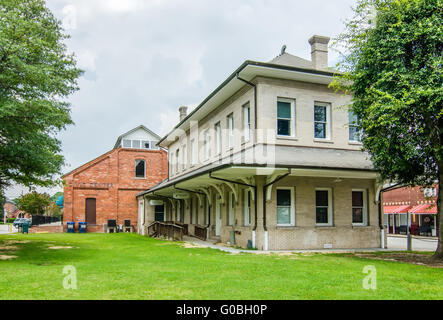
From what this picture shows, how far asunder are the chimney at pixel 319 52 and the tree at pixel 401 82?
17.3 ft

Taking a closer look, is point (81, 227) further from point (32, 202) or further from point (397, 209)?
point (32, 202)

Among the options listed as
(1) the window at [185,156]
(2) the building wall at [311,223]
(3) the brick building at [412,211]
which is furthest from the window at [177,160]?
(3) the brick building at [412,211]

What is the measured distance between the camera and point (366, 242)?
17.2 metres

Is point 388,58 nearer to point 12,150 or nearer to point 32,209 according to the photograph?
point 12,150

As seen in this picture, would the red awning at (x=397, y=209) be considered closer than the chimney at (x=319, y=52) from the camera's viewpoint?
No

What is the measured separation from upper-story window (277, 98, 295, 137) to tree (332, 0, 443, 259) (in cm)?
385

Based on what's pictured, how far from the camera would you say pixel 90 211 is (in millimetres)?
35594

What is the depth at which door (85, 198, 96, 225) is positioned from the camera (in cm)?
3541

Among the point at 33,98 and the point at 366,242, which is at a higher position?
the point at 33,98

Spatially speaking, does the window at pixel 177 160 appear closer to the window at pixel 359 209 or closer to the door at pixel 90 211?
the door at pixel 90 211

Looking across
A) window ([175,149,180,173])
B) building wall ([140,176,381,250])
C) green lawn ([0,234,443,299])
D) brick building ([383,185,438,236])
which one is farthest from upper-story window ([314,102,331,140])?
brick building ([383,185,438,236])

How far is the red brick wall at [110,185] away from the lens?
3509 centimetres
